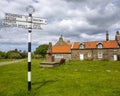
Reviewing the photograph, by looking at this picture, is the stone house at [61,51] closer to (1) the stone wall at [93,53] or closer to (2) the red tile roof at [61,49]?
(2) the red tile roof at [61,49]

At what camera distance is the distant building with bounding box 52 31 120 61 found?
51.2 metres

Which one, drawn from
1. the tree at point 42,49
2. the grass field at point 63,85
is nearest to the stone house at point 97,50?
the grass field at point 63,85

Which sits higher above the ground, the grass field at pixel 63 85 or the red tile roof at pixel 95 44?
the red tile roof at pixel 95 44

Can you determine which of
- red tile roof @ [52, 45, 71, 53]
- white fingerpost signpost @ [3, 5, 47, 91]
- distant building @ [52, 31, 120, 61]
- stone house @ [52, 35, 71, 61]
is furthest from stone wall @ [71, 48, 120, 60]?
white fingerpost signpost @ [3, 5, 47, 91]

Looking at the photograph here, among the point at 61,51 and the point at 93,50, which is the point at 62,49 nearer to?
the point at 61,51

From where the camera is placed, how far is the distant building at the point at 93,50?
2015 inches

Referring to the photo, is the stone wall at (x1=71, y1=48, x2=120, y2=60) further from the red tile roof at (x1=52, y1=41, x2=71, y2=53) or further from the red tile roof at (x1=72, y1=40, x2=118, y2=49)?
the red tile roof at (x1=52, y1=41, x2=71, y2=53)

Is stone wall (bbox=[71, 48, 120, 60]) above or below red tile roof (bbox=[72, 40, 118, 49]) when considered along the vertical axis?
below

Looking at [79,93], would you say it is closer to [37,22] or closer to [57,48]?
[37,22]

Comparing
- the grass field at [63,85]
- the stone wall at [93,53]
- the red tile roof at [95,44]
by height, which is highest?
the red tile roof at [95,44]

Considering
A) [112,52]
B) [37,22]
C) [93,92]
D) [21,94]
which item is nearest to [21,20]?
[37,22]

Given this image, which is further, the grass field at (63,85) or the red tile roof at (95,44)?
the red tile roof at (95,44)

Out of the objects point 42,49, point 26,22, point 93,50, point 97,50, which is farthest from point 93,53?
point 42,49

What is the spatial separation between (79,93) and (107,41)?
1859 inches
